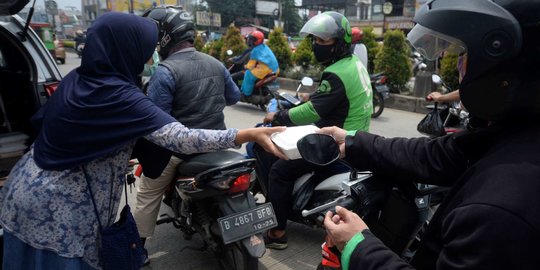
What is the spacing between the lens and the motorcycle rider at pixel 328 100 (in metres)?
2.83

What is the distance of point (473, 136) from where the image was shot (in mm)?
1166

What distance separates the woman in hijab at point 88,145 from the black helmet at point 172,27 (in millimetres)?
1092

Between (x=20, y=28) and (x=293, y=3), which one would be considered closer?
(x=20, y=28)

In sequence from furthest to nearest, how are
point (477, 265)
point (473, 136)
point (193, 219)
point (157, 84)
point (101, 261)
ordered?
point (193, 219), point (157, 84), point (101, 261), point (473, 136), point (477, 265)

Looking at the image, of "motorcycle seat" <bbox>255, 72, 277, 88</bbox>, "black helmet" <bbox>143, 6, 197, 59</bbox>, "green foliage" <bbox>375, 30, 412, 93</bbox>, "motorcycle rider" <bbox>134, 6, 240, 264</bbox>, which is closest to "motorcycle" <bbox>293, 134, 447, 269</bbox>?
"motorcycle rider" <bbox>134, 6, 240, 264</bbox>

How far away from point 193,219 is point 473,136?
82.9 inches

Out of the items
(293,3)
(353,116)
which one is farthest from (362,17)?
(353,116)

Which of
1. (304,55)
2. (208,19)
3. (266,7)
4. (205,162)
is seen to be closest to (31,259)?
(205,162)

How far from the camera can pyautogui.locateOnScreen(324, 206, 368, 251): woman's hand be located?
3.92 feet

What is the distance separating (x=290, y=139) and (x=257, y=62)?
666 centimetres

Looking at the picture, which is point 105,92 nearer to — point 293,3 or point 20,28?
point 20,28

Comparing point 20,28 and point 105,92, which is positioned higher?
point 20,28

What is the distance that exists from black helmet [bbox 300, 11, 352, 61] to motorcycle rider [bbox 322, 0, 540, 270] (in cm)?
165

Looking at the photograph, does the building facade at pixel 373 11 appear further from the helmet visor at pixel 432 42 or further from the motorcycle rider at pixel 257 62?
the helmet visor at pixel 432 42
